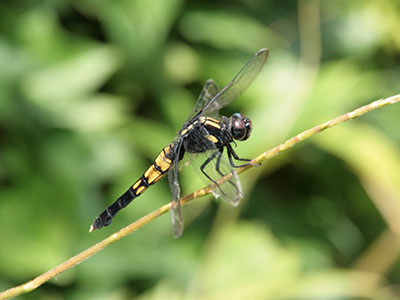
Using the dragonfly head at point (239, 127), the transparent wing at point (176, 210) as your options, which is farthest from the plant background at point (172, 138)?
the transparent wing at point (176, 210)

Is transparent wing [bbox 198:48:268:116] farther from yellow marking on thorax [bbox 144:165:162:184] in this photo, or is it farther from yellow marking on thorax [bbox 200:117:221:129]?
yellow marking on thorax [bbox 144:165:162:184]

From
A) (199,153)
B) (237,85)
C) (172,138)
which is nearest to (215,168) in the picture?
(199,153)

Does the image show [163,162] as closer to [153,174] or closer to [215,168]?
[153,174]

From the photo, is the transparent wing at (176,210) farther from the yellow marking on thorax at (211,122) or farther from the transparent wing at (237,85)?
the transparent wing at (237,85)

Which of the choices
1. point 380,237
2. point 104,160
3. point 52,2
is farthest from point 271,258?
point 52,2

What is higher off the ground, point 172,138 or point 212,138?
point 172,138

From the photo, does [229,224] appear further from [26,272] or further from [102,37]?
[102,37]
